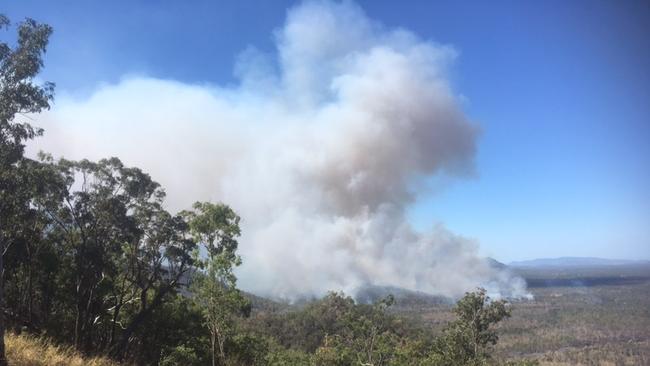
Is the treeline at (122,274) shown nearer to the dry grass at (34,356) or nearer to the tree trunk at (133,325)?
the tree trunk at (133,325)

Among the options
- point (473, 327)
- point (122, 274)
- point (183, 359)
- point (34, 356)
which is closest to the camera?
point (34, 356)

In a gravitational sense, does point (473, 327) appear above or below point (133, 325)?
below

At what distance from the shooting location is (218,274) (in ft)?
51.2

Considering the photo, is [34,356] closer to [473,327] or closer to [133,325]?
[133,325]

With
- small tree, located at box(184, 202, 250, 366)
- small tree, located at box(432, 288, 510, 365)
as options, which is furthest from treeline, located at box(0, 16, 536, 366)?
small tree, located at box(432, 288, 510, 365)

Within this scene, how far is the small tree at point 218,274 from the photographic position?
15492mm

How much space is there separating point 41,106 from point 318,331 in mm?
101641

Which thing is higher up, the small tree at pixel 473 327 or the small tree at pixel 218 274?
the small tree at pixel 218 274

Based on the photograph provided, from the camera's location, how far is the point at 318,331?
108 meters

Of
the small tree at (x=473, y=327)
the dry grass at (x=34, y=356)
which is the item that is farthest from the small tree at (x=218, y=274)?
the small tree at (x=473, y=327)

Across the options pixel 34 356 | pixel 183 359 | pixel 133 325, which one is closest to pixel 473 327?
pixel 183 359

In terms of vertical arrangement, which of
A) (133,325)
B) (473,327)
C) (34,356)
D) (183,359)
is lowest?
(473,327)

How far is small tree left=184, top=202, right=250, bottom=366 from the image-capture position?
50.8ft

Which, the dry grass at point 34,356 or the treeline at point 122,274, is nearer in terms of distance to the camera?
the dry grass at point 34,356
